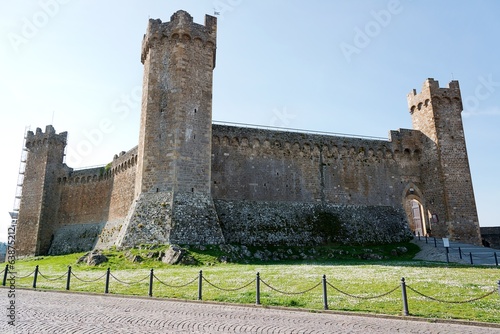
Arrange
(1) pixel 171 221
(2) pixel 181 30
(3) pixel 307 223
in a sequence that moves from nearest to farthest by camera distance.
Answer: (1) pixel 171 221
(2) pixel 181 30
(3) pixel 307 223

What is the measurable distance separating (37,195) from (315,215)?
1066 inches

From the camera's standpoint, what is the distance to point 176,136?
2220cm

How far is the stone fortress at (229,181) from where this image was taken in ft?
71.8

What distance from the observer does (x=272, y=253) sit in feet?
73.0

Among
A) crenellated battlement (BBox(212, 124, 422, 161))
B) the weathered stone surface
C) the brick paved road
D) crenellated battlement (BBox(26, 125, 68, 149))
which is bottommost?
the brick paved road

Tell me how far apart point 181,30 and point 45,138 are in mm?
21963

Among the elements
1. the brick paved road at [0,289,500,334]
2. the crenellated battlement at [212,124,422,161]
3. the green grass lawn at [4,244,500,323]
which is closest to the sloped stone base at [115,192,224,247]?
the green grass lawn at [4,244,500,323]

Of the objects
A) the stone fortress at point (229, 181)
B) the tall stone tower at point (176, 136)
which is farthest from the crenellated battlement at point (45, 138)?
the tall stone tower at point (176, 136)

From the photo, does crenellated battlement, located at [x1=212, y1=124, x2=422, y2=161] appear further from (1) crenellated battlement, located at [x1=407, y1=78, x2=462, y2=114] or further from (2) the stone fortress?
(1) crenellated battlement, located at [x1=407, y1=78, x2=462, y2=114]

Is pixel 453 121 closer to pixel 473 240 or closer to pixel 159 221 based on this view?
pixel 473 240

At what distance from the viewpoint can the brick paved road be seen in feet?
23.9

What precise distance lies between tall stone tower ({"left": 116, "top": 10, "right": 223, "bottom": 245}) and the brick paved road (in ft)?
31.6

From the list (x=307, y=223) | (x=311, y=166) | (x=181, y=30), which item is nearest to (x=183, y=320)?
(x=307, y=223)

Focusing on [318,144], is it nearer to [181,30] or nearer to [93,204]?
[181,30]
